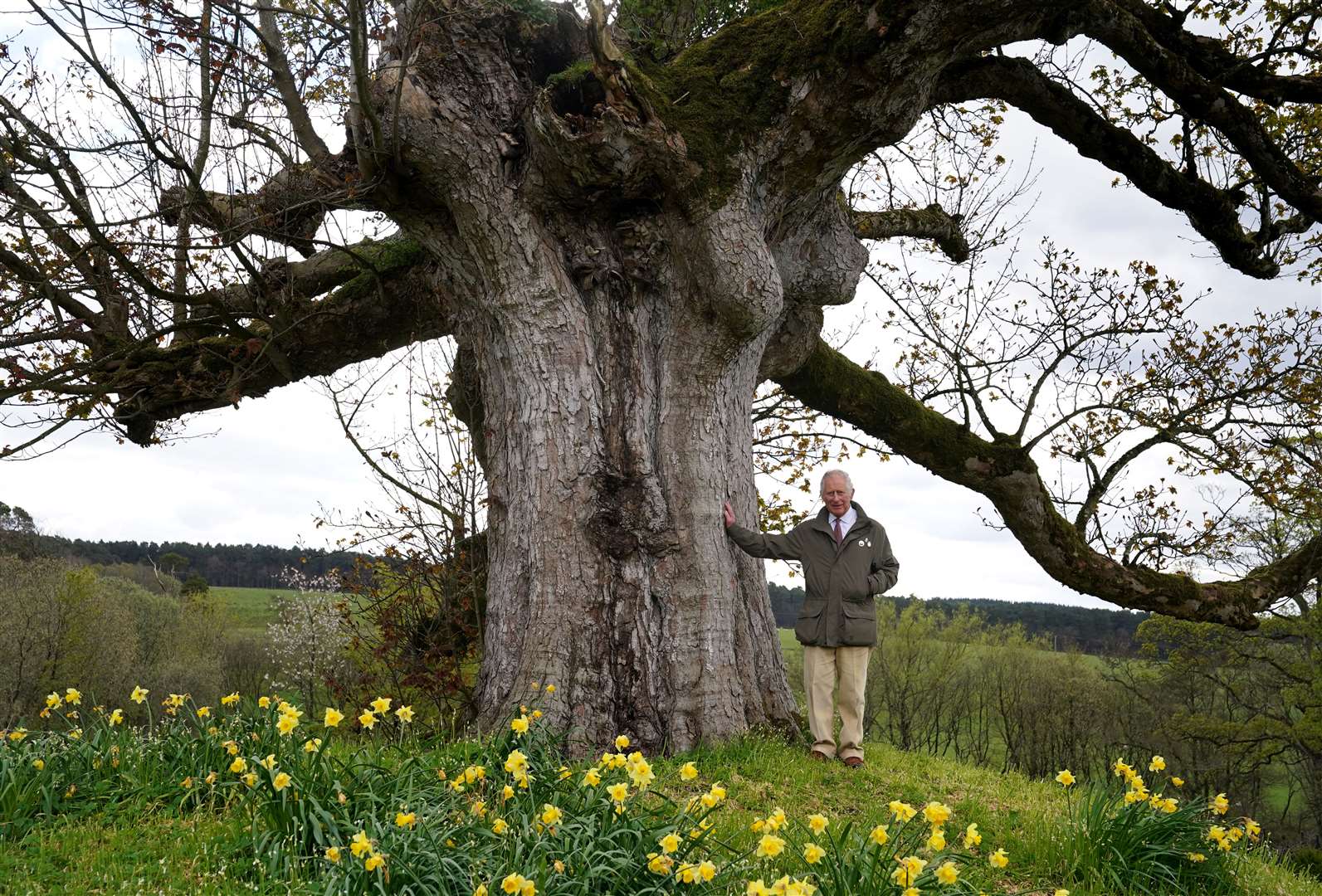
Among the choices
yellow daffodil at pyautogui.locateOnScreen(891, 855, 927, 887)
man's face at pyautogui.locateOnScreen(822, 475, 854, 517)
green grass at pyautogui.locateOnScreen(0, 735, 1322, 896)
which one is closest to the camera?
yellow daffodil at pyautogui.locateOnScreen(891, 855, 927, 887)

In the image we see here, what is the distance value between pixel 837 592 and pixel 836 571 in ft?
0.52

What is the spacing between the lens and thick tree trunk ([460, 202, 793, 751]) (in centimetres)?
609

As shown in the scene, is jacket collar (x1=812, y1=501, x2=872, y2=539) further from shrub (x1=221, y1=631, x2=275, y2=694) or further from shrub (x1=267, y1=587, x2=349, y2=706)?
shrub (x1=221, y1=631, x2=275, y2=694)

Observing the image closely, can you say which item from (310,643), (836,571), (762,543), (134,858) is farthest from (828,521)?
(310,643)

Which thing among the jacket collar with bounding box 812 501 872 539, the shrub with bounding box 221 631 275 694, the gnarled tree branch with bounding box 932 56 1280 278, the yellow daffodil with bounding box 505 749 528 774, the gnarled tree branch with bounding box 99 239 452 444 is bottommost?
the shrub with bounding box 221 631 275 694

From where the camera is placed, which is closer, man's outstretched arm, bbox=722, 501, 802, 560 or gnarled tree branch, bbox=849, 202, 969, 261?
man's outstretched arm, bbox=722, 501, 802, 560

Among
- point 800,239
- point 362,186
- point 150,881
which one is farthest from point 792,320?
point 150,881

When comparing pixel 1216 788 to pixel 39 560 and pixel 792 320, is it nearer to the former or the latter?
pixel 792 320

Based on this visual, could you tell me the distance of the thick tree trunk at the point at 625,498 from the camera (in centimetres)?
609

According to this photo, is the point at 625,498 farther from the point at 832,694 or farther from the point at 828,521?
the point at 832,694

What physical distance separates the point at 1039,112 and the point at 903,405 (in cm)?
338

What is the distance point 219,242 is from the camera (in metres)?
6.73

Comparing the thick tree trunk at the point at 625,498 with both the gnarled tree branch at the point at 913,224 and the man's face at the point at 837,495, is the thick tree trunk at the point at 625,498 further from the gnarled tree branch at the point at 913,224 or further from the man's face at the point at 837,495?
the gnarled tree branch at the point at 913,224

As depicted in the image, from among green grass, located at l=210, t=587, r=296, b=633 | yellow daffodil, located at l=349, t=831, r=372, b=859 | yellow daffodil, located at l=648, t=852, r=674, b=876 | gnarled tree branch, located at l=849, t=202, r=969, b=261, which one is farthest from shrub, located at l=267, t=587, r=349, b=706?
gnarled tree branch, located at l=849, t=202, r=969, b=261
